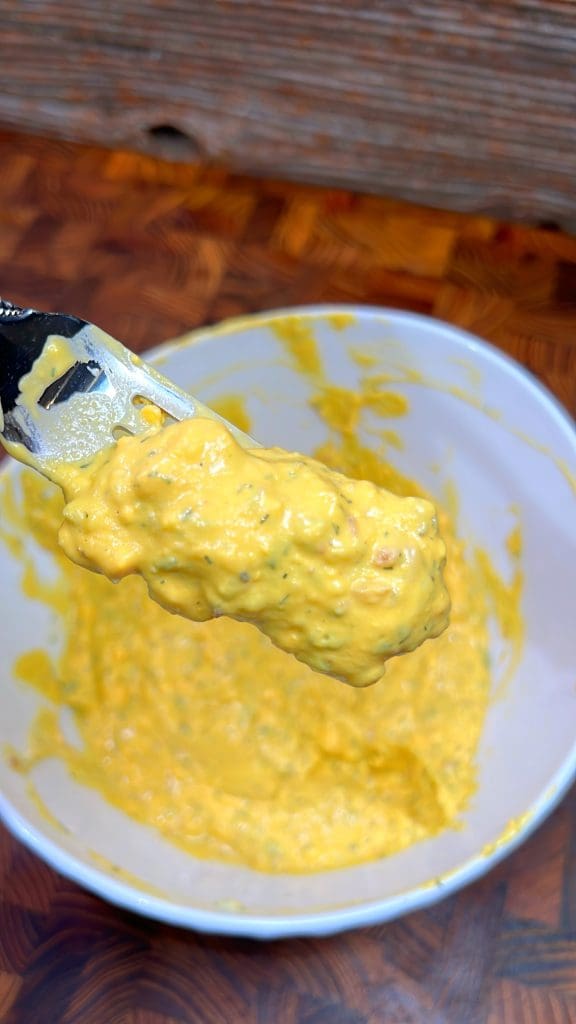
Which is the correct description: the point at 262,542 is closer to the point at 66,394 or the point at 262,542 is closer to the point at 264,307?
the point at 66,394

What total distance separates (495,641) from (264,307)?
0.51 metres

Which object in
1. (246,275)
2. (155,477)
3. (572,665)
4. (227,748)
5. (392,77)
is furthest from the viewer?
(246,275)

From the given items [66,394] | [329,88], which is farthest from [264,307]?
[66,394]

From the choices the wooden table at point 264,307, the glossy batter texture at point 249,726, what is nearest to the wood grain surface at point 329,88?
the wooden table at point 264,307

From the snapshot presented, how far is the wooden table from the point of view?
0.81 meters

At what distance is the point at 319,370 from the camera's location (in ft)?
3.13

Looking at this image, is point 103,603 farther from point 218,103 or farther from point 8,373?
point 218,103

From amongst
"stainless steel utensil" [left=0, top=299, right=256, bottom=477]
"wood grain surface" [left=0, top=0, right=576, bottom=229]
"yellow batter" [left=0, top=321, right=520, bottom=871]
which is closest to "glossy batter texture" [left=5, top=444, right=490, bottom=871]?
"yellow batter" [left=0, top=321, right=520, bottom=871]

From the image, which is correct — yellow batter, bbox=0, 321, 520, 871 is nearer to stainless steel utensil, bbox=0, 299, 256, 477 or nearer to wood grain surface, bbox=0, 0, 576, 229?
stainless steel utensil, bbox=0, 299, 256, 477

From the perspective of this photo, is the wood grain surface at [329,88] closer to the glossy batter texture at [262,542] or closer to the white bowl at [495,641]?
the white bowl at [495,641]

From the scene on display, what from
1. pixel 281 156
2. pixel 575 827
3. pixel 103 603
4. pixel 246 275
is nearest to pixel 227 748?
pixel 103 603

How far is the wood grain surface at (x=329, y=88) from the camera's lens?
3.26 ft

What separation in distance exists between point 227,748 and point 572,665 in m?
0.35

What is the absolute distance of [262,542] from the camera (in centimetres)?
63
